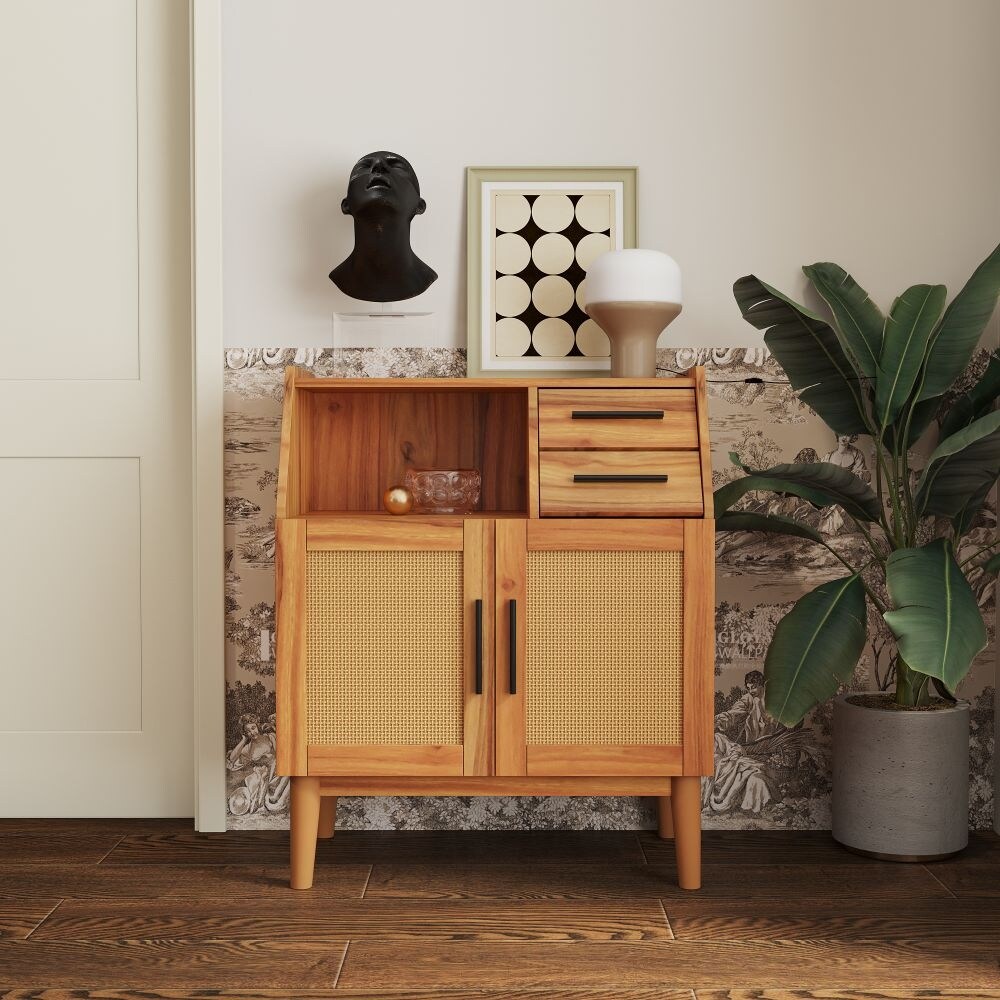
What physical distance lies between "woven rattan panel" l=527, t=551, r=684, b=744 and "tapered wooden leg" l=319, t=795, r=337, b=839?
0.61 metres

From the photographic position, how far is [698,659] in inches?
79.7

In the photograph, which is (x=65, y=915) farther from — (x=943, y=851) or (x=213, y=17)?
(x=213, y=17)

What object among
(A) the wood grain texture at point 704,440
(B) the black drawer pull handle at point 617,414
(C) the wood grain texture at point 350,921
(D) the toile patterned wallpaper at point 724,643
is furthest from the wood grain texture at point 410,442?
(C) the wood grain texture at point 350,921

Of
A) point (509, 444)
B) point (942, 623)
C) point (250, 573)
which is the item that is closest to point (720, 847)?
point (942, 623)

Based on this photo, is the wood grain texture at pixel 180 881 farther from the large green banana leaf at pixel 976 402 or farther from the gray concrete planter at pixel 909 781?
the large green banana leaf at pixel 976 402

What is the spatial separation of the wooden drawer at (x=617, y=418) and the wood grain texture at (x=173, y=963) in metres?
1.08

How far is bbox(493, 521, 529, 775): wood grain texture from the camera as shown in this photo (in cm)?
202

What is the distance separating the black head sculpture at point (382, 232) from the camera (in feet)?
7.32

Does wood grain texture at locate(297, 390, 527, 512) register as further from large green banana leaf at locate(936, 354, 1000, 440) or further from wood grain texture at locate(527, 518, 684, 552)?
large green banana leaf at locate(936, 354, 1000, 440)

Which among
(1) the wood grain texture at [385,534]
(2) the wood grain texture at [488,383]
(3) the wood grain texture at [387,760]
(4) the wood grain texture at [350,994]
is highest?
(2) the wood grain texture at [488,383]

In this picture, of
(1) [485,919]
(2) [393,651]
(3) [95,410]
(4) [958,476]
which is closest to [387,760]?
(2) [393,651]

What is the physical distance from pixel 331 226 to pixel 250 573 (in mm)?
886

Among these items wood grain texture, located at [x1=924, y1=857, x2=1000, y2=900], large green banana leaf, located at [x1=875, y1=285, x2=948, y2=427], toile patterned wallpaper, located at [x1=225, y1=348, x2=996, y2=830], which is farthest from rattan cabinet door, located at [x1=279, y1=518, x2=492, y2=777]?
wood grain texture, located at [x1=924, y1=857, x2=1000, y2=900]

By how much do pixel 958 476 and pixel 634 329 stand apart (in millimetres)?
781
